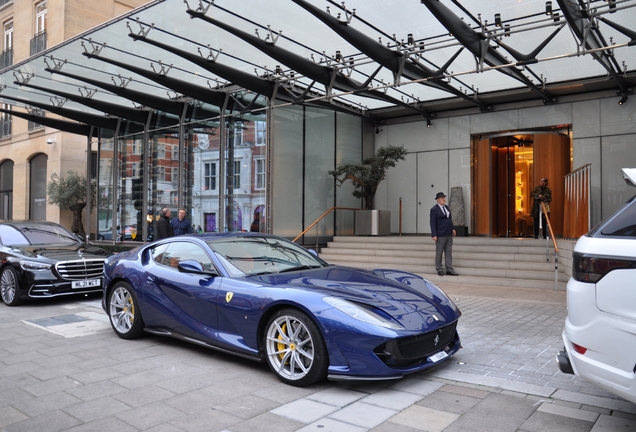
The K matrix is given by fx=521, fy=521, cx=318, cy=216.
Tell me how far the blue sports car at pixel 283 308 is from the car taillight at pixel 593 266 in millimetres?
1485

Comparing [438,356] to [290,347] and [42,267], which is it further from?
[42,267]

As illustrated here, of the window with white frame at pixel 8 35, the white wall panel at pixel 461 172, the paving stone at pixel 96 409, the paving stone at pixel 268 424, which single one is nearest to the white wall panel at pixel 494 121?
the white wall panel at pixel 461 172

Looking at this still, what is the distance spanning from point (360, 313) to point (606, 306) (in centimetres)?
189

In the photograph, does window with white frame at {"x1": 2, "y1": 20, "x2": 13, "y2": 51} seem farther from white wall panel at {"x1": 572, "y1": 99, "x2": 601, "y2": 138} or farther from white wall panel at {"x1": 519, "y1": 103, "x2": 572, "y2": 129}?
white wall panel at {"x1": 572, "y1": 99, "x2": 601, "y2": 138}

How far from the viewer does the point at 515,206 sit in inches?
690

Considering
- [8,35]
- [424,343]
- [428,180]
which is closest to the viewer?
[424,343]

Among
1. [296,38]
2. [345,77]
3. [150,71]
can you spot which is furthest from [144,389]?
[150,71]

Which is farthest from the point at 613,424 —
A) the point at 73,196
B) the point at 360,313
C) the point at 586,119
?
the point at 73,196

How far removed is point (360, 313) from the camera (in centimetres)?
443

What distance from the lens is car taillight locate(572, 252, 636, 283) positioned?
317 centimetres

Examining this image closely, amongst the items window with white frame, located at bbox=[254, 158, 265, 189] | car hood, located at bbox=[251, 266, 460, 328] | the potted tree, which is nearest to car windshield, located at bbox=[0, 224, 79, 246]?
window with white frame, located at bbox=[254, 158, 265, 189]

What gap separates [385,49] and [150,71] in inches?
267

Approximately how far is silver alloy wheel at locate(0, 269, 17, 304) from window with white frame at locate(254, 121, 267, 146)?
8247 mm

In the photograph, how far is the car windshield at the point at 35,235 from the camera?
10.1 meters
